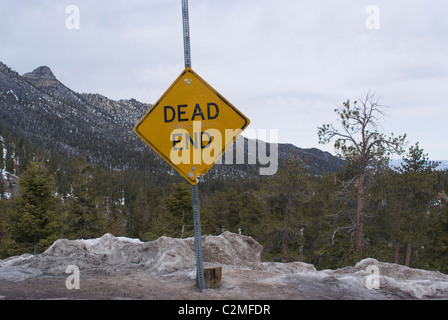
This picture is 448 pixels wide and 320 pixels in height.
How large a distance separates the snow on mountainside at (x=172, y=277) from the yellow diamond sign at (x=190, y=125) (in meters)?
2.10

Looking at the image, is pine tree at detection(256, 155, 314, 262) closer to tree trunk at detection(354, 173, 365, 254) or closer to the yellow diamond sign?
tree trunk at detection(354, 173, 365, 254)

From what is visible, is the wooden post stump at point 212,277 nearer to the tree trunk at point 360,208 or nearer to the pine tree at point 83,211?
the tree trunk at point 360,208

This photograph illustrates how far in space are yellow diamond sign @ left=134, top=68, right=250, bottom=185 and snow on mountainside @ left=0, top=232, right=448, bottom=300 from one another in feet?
6.90

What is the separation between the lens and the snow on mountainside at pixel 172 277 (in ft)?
16.6

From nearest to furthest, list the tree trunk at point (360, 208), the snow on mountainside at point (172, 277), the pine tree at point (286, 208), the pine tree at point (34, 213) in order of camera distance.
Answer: the snow on mountainside at point (172, 277)
the tree trunk at point (360, 208)
the pine tree at point (34, 213)
the pine tree at point (286, 208)

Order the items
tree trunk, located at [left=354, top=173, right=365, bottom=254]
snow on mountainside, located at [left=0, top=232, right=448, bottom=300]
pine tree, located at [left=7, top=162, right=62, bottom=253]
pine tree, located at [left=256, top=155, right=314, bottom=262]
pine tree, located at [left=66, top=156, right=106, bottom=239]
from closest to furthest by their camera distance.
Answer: snow on mountainside, located at [left=0, top=232, right=448, bottom=300]
tree trunk, located at [left=354, top=173, right=365, bottom=254]
pine tree, located at [left=7, top=162, right=62, bottom=253]
pine tree, located at [left=256, top=155, right=314, bottom=262]
pine tree, located at [left=66, top=156, right=106, bottom=239]

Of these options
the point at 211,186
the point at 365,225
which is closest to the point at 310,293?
the point at 365,225

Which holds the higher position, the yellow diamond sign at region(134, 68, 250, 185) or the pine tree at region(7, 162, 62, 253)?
the yellow diamond sign at region(134, 68, 250, 185)

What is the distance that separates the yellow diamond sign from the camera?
4.61 meters

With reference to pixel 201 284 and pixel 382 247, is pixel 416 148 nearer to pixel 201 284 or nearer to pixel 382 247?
pixel 382 247

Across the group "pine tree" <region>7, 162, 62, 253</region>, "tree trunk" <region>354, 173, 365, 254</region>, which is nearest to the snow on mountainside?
"tree trunk" <region>354, 173, 365, 254</region>

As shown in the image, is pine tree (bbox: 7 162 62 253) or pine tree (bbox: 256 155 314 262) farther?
pine tree (bbox: 256 155 314 262)

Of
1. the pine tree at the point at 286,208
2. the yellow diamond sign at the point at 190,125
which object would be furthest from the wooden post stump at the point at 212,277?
the pine tree at the point at 286,208

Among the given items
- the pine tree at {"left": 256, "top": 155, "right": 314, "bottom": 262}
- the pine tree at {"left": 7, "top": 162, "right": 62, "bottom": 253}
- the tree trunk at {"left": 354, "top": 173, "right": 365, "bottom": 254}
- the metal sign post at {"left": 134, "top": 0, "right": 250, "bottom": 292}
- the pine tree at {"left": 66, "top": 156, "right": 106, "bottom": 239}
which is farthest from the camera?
the pine tree at {"left": 66, "top": 156, "right": 106, "bottom": 239}
